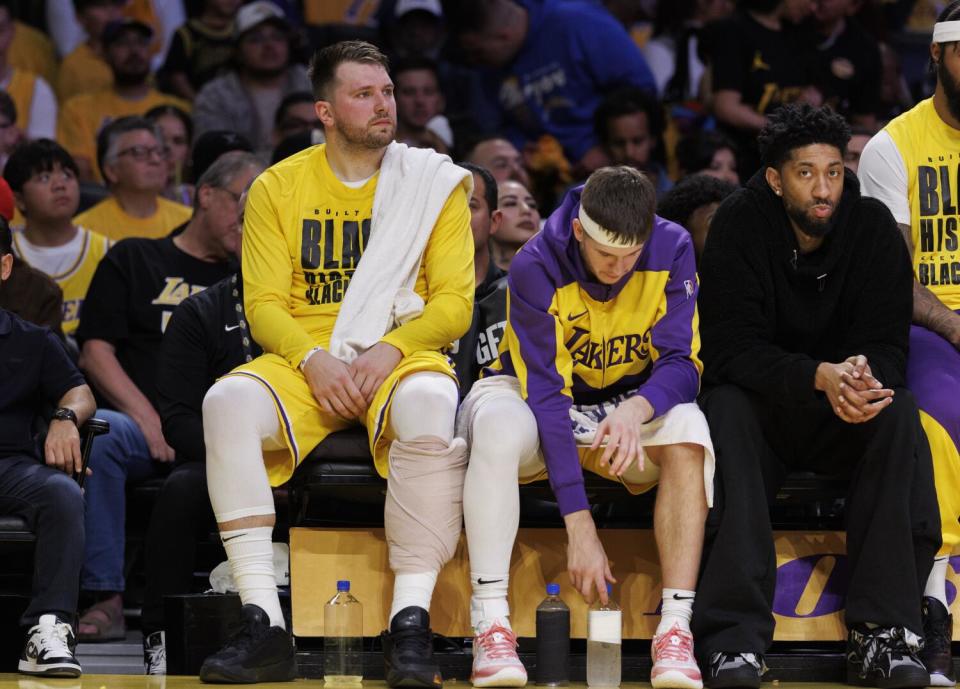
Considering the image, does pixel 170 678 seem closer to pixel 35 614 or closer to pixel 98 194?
pixel 35 614

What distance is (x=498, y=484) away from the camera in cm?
433

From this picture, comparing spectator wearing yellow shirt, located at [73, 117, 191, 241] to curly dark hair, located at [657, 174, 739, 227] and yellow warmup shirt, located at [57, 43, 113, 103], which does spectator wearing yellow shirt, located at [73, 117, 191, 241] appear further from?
curly dark hair, located at [657, 174, 739, 227]

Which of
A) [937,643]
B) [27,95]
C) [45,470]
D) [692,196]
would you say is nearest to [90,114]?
[27,95]

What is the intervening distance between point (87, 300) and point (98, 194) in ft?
5.38

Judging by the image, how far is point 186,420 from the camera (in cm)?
533

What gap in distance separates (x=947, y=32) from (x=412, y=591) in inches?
96.7

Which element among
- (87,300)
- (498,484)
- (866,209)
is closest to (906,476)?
(866,209)

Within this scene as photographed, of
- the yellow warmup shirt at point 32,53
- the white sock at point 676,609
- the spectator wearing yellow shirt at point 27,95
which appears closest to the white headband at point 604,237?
the white sock at point 676,609

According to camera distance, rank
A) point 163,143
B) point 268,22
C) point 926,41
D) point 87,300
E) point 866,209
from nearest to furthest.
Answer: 1. point 866,209
2. point 87,300
3. point 163,143
4. point 268,22
5. point 926,41

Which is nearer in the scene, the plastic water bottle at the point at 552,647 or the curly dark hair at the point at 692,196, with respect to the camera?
the plastic water bottle at the point at 552,647

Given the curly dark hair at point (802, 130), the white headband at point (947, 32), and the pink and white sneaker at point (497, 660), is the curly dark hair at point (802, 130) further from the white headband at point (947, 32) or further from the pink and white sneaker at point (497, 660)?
the pink and white sneaker at point (497, 660)

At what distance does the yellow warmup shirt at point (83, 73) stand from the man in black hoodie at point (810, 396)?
486 cm

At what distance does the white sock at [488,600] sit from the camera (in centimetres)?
430

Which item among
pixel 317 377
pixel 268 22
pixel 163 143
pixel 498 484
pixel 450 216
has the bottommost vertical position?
pixel 498 484
